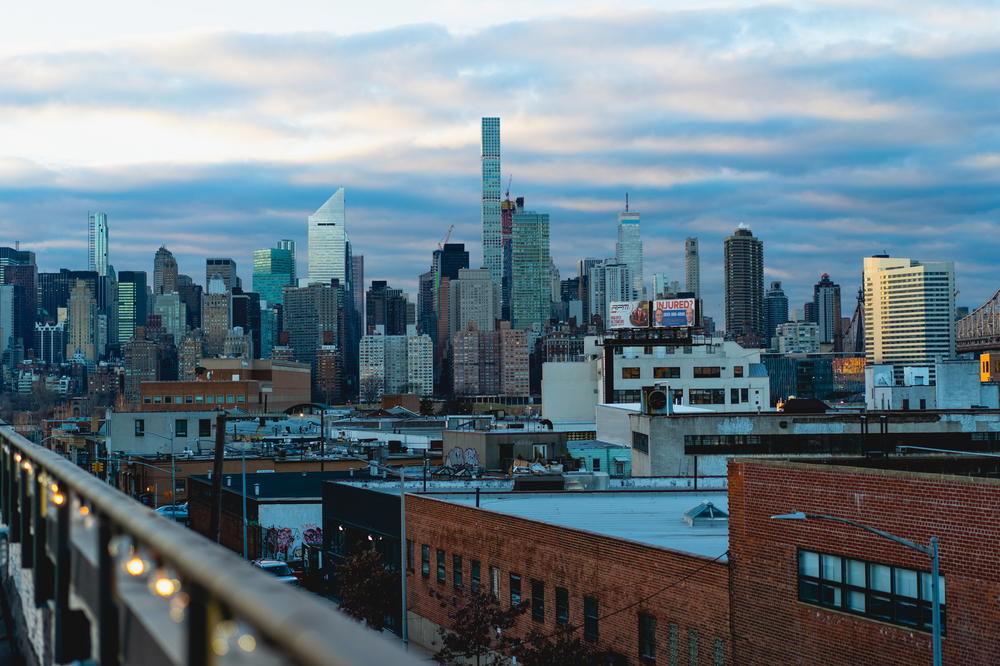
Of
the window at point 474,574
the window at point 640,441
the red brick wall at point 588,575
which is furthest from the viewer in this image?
the window at point 640,441

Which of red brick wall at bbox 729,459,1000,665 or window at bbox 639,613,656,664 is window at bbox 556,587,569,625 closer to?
window at bbox 639,613,656,664

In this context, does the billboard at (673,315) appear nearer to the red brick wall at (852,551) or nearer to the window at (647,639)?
the window at (647,639)

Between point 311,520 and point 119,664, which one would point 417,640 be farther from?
point 119,664

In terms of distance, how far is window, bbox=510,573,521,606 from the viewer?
145ft

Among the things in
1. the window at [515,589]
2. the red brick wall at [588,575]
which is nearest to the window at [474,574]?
the red brick wall at [588,575]

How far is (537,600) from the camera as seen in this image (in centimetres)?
4281

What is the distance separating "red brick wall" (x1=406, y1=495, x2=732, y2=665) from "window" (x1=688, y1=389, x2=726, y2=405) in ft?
350

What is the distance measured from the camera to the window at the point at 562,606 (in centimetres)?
4076

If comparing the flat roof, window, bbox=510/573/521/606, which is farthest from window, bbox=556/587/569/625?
window, bbox=510/573/521/606

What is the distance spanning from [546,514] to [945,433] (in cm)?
3914

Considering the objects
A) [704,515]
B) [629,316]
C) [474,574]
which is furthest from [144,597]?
[629,316]

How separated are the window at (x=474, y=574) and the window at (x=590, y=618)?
327 inches

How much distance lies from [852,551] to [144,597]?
88.5 feet

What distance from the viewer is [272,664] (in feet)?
11.3
